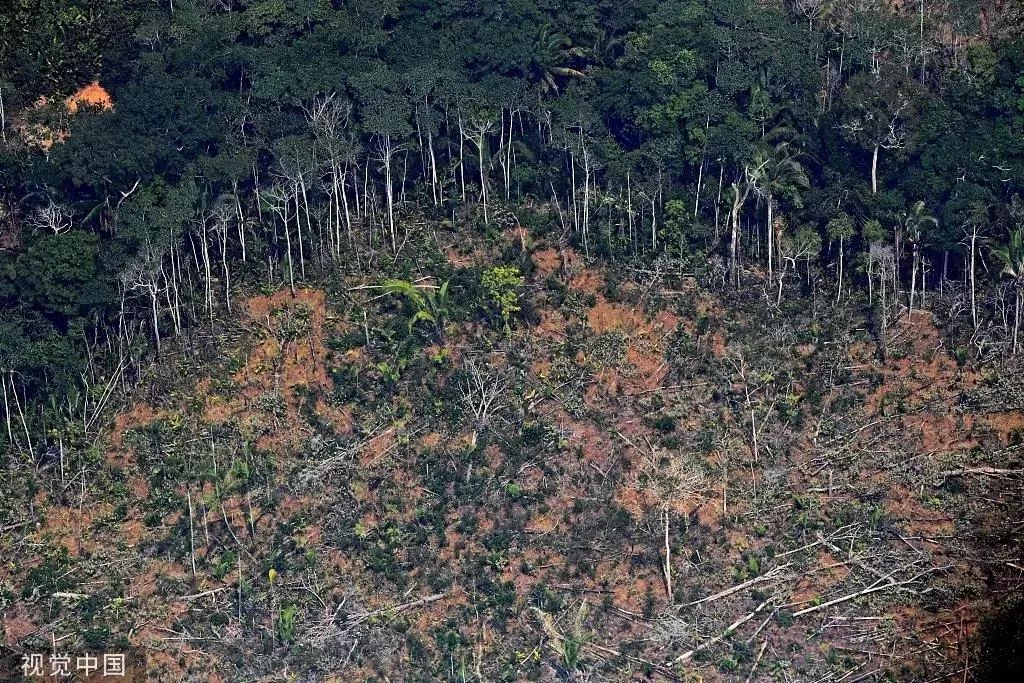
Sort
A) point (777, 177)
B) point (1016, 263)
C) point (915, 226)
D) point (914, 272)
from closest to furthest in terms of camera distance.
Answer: point (1016, 263)
point (914, 272)
point (915, 226)
point (777, 177)

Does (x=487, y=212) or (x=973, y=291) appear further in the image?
(x=487, y=212)

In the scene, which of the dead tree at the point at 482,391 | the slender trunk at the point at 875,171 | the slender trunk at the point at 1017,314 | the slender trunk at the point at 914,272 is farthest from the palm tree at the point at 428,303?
the slender trunk at the point at 1017,314

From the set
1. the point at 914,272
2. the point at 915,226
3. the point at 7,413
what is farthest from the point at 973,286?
the point at 7,413

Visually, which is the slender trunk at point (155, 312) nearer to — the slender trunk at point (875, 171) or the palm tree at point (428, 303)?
the palm tree at point (428, 303)

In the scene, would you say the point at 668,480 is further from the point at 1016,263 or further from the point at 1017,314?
the point at 1016,263

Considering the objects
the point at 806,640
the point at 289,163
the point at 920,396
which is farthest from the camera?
the point at 289,163

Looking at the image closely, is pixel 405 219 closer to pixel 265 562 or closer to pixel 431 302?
pixel 431 302

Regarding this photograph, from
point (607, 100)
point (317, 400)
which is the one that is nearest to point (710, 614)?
point (317, 400)
